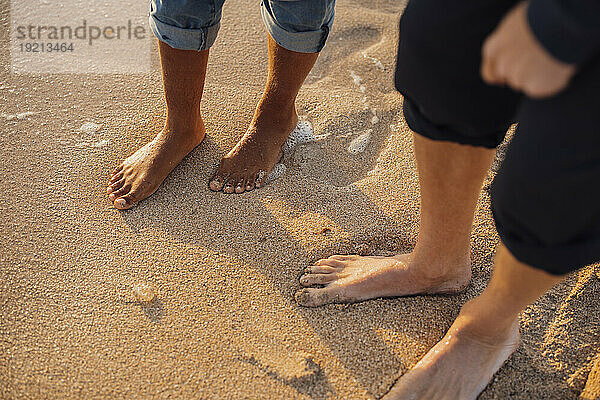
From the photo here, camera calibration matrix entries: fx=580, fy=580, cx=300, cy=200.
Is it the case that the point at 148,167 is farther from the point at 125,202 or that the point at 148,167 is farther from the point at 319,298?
the point at 319,298

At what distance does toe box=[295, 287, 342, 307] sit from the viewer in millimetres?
1483

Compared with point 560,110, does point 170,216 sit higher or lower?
Answer: lower

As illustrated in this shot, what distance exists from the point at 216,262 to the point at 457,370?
26.9 inches

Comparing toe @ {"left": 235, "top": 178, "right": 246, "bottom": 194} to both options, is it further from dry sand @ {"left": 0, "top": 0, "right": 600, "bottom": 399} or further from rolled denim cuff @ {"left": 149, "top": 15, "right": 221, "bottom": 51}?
rolled denim cuff @ {"left": 149, "top": 15, "right": 221, "bottom": 51}

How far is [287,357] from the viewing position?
137cm

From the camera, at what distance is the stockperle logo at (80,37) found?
2.24m

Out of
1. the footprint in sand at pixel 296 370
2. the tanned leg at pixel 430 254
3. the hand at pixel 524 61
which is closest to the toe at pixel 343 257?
the tanned leg at pixel 430 254

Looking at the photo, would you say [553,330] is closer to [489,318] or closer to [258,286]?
[489,318]

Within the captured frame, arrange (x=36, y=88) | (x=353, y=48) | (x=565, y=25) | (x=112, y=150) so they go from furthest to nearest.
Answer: (x=353, y=48), (x=36, y=88), (x=112, y=150), (x=565, y=25)

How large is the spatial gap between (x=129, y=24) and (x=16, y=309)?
140 cm

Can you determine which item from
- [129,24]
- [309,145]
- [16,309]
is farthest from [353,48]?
[16,309]

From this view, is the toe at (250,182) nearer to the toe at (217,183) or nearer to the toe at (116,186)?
the toe at (217,183)

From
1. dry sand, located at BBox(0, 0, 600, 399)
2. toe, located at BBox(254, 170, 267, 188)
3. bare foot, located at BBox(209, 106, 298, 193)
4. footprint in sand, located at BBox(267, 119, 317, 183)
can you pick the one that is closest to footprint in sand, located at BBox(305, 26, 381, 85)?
dry sand, located at BBox(0, 0, 600, 399)

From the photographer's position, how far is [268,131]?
1869mm
